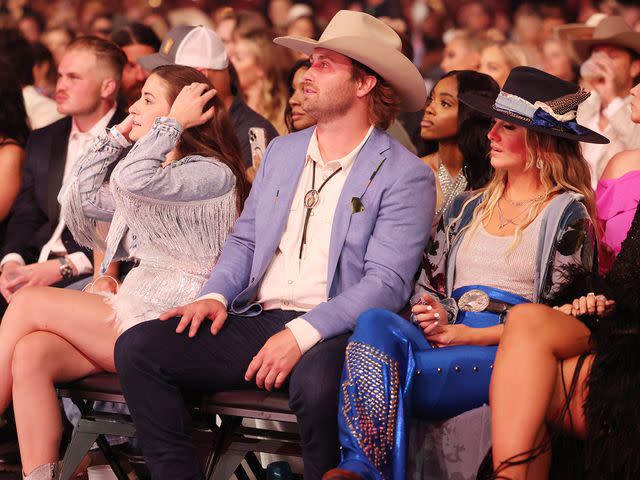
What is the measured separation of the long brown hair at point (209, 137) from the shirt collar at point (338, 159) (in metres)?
0.36

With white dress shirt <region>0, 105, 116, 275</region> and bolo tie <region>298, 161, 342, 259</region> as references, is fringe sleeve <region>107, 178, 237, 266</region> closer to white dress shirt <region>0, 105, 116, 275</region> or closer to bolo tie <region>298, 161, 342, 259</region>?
bolo tie <region>298, 161, 342, 259</region>

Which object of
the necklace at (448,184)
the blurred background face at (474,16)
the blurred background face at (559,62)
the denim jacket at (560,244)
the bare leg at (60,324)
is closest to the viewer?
the denim jacket at (560,244)

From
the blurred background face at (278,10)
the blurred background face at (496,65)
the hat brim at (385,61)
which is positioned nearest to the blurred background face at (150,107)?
the hat brim at (385,61)

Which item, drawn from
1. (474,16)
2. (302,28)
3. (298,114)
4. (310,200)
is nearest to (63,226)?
(298,114)

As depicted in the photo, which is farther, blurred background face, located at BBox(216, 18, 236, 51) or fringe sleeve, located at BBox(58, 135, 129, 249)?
blurred background face, located at BBox(216, 18, 236, 51)

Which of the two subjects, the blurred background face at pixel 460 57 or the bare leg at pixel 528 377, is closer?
the bare leg at pixel 528 377

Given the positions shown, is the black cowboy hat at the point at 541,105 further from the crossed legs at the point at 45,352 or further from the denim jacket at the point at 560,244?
the crossed legs at the point at 45,352

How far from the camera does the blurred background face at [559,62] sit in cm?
721

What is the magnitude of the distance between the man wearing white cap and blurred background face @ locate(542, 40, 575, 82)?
8.39ft

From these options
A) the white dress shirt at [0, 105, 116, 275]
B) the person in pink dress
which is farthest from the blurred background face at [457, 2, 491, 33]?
the person in pink dress

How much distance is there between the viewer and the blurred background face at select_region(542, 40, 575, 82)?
7.21 meters

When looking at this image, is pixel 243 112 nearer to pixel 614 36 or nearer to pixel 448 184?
pixel 448 184

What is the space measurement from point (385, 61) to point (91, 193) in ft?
4.38

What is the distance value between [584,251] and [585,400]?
67 cm
